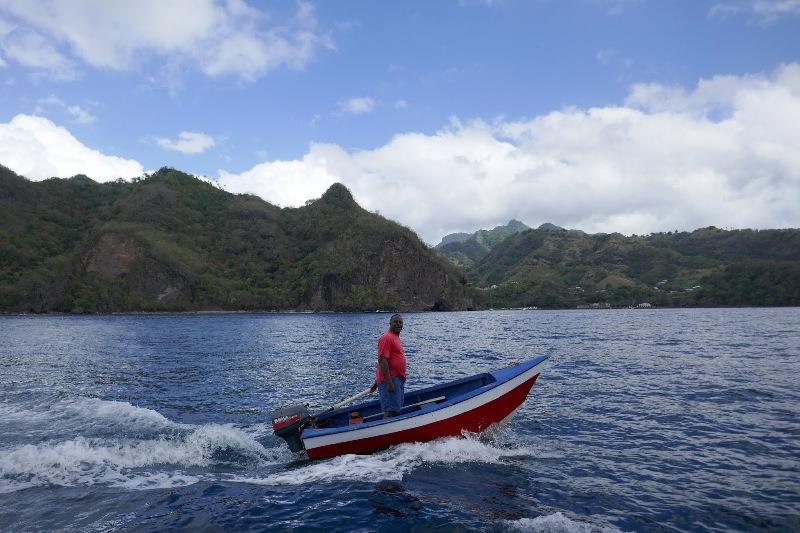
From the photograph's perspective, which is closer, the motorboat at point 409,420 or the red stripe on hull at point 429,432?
the motorboat at point 409,420

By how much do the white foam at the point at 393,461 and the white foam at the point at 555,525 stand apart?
3.20 meters

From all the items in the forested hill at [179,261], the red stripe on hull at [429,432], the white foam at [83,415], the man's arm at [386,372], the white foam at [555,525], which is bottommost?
the white foam at [83,415]

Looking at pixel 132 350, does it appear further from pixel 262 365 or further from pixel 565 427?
pixel 565 427

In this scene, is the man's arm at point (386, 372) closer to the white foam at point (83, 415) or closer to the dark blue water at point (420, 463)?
the dark blue water at point (420, 463)

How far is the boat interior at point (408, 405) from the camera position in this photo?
13.9 metres

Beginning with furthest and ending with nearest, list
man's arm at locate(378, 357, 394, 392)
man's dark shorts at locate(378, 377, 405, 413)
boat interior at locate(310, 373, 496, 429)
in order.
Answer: boat interior at locate(310, 373, 496, 429), man's dark shorts at locate(378, 377, 405, 413), man's arm at locate(378, 357, 394, 392)

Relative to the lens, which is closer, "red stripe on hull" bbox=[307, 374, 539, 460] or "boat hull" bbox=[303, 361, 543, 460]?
"boat hull" bbox=[303, 361, 543, 460]

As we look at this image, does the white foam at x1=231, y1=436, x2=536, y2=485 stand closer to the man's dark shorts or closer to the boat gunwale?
the boat gunwale

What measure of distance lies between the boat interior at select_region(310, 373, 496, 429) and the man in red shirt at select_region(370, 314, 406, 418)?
736 millimetres

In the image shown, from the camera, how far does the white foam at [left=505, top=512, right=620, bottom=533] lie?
8.11 meters

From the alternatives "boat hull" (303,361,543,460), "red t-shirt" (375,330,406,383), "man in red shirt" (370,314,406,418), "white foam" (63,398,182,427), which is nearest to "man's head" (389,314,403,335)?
"man in red shirt" (370,314,406,418)

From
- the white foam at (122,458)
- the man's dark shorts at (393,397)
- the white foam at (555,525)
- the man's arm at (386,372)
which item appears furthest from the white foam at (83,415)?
the white foam at (555,525)

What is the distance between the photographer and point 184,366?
3075 cm

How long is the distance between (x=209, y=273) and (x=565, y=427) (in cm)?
16621
